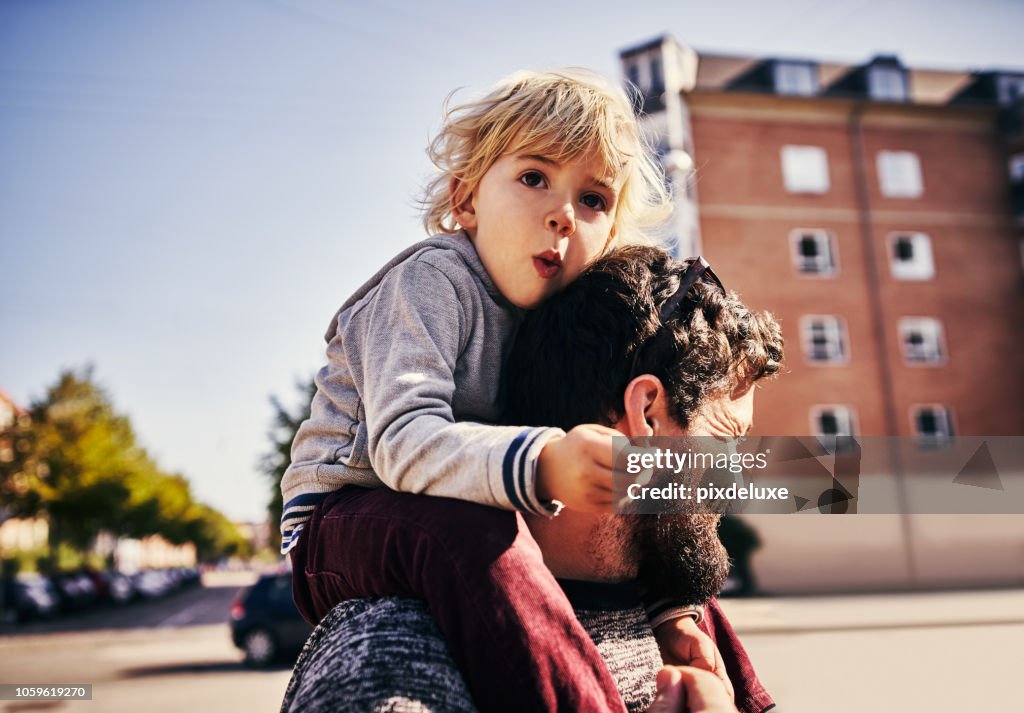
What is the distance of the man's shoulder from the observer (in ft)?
3.39

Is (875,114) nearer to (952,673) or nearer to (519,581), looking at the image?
(952,673)

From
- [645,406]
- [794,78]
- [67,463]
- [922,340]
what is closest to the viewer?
[645,406]

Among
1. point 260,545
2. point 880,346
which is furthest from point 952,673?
point 260,545

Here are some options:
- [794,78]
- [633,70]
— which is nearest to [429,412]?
[633,70]

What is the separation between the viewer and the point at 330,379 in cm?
155

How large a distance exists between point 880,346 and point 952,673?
1903 centimetres

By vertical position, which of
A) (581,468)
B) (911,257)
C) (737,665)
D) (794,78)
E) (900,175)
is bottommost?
(737,665)

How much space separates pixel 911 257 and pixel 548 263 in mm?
29294

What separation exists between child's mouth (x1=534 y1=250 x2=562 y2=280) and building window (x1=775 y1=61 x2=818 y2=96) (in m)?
28.7

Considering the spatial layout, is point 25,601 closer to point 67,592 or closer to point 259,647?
point 67,592

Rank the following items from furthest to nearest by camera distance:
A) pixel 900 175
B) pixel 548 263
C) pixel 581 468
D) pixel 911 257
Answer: pixel 900 175 → pixel 911 257 → pixel 548 263 → pixel 581 468

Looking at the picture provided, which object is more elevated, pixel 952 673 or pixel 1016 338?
pixel 1016 338

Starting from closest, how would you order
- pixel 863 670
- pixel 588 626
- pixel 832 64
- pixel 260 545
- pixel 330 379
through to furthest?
pixel 588 626 < pixel 330 379 < pixel 863 670 < pixel 832 64 < pixel 260 545

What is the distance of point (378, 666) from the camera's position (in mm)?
1061
